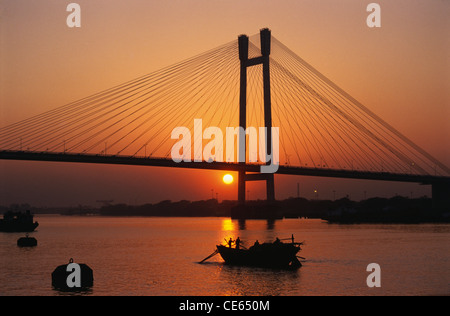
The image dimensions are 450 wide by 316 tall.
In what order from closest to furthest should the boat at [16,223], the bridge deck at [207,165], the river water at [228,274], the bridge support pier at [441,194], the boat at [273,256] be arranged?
the river water at [228,274], the boat at [273,256], the bridge deck at [207,165], the boat at [16,223], the bridge support pier at [441,194]

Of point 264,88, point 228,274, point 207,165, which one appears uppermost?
point 264,88

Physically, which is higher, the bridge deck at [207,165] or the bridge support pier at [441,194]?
the bridge deck at [207,165]

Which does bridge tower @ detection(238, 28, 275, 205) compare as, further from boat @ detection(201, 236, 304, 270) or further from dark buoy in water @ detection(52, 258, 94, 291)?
dark buoy in water @ detection(52, 258, 94, 291)

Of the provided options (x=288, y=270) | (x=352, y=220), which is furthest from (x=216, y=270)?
(x=352, y=220)

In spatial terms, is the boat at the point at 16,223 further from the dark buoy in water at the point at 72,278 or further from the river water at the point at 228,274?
the dark buoy in water at the point at 72,278

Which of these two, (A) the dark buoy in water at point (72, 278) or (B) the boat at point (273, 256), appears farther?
(B) the boat at point (273, 256)

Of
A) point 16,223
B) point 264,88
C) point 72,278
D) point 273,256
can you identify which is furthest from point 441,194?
point 72,278

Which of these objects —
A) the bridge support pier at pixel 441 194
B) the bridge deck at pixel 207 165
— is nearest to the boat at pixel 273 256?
the bridge deck at pixel 207 165

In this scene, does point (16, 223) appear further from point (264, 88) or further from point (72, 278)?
point (72, 278)

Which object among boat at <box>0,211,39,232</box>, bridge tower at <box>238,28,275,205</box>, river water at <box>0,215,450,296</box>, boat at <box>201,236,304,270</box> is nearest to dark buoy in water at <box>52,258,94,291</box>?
river water at <box>0,215,450,296</box>
